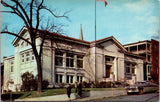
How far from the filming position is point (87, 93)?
65.9ft

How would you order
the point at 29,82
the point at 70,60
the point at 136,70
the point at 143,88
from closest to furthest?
1. the point at 29,82
2. the point at 143,88
3. the point at 70,60
4. the point at 136,70

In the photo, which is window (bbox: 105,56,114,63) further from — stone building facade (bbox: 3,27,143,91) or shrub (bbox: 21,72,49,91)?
shrub (bbox: 21,72,49,91)

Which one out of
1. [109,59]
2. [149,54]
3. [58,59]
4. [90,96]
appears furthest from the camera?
[109,59]

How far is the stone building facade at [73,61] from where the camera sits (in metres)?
21.6

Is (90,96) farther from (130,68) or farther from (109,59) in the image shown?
(109,59)

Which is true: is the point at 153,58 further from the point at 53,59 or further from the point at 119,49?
the point at 53,59

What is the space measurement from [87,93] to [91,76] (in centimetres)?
566

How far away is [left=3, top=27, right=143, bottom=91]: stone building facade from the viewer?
852 inches

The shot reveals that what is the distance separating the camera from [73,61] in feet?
77.3

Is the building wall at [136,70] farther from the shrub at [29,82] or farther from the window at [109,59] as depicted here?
the shrub at [29,82]

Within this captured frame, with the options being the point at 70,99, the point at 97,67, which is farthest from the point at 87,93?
the point at 97,67

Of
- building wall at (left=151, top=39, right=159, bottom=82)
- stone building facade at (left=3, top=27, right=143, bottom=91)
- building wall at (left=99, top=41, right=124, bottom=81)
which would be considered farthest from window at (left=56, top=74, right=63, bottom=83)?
building wall at (left=151, top=39, right=159, bottom=82)

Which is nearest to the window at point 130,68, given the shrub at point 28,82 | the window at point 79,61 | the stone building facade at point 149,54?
the stone building facade at point 149,54

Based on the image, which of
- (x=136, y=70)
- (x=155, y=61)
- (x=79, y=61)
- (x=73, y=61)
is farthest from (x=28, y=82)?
(x=155, y=61)
